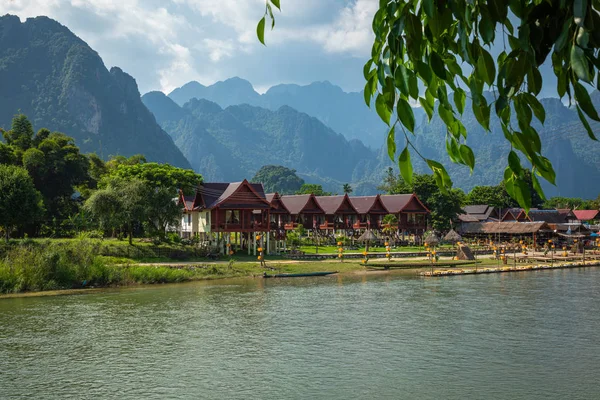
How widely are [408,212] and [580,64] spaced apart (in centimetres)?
7053

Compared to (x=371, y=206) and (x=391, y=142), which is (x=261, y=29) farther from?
(x=371, y=206)

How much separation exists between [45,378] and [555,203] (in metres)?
132

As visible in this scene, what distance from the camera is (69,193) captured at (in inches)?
2267

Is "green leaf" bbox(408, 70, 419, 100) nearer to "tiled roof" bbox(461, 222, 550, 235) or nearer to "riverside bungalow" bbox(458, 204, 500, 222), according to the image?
"tiled roof" bbox(461, 222, 550, 235)

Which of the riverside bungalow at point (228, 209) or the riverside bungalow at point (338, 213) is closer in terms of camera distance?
the riverside bungalow at point (228, 209)

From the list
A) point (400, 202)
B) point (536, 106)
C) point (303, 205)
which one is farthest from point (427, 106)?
point (400, 202)

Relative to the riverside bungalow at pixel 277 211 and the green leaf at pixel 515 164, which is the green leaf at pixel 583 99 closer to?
the green leaf at pixel 515 164

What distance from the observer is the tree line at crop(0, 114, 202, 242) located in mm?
39812

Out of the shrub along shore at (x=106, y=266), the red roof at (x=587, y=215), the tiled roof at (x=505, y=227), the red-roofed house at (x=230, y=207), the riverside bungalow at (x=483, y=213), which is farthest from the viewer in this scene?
the red roof at (x=587, y=215)

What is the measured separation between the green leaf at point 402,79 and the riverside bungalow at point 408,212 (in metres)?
68.6

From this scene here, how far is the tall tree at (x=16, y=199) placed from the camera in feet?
126

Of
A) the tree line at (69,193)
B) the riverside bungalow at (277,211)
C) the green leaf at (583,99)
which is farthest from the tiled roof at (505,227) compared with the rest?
the green leaf at (583,99)

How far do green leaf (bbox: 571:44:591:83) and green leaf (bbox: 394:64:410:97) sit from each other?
83cm

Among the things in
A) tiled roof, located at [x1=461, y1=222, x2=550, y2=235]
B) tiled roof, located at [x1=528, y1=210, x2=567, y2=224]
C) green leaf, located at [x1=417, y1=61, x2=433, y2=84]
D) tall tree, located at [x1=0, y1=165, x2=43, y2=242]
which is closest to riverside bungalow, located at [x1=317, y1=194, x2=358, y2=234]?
tiled roof, located at [x1=461, y1=222, x2=550, y2=235]
